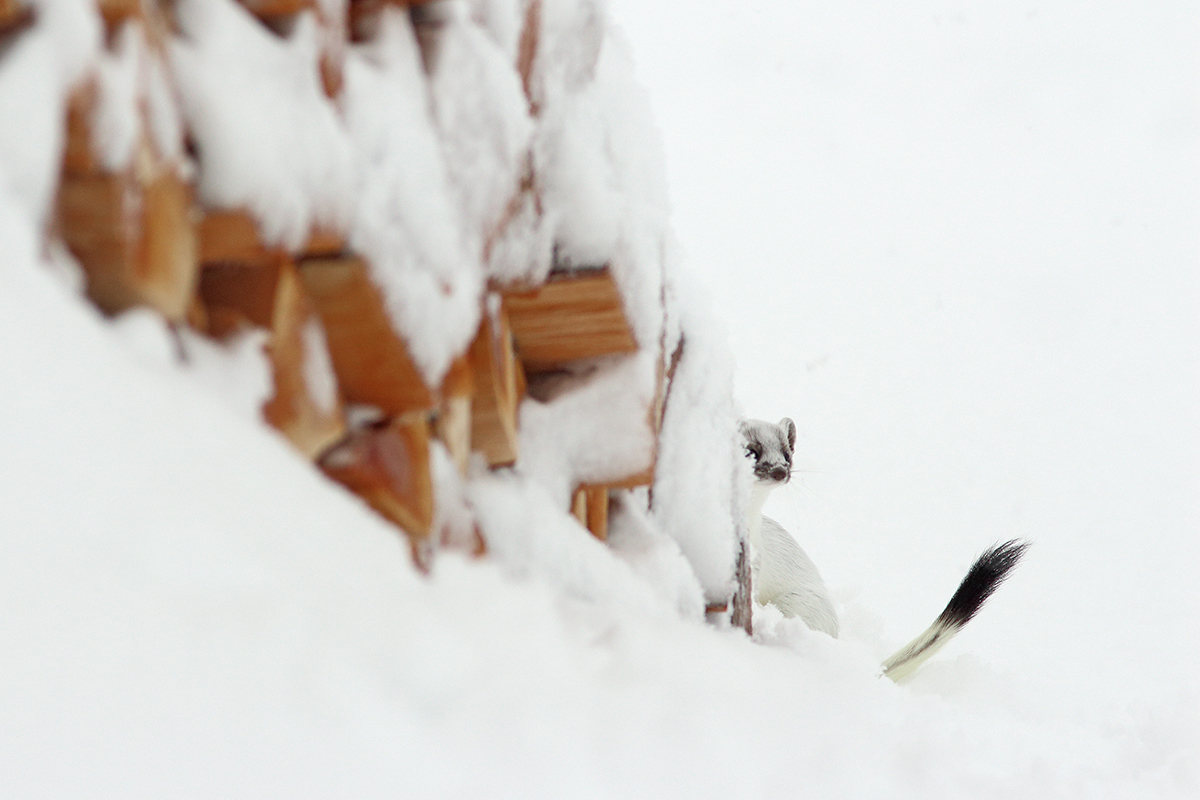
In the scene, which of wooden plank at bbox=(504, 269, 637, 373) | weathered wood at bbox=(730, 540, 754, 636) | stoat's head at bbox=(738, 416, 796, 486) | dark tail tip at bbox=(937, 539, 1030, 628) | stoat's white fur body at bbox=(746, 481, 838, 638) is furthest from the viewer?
stoat's head at bbox=(738, 416, 796, 486)

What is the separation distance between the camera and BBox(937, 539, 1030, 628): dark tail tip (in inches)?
121

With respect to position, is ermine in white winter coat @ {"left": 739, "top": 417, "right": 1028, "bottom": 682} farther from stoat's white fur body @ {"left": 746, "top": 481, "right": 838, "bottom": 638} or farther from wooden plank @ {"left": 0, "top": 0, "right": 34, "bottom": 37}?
wooden plank @ {"left": 0, "top": 0, "right": 34, "bottom": 37}

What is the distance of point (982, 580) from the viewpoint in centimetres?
311

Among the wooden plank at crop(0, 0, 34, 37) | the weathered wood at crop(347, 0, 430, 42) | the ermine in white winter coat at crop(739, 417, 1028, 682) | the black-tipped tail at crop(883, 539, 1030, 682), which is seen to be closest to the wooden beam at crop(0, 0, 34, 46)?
the wooden plank at crop(0, 0, 34, 37)

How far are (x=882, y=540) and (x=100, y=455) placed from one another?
16.2ft

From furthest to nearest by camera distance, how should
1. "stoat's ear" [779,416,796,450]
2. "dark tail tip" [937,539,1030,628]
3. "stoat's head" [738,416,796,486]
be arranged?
"stoat's ear" [779,416,796,450] → "stoat's head" [738,416,796,486] → "dark tail tip" [937,539,1030,628]

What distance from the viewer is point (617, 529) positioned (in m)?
1.22

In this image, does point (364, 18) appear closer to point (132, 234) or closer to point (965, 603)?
point (132, 234)

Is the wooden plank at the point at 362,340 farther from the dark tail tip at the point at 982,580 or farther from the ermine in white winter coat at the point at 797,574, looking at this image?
the dark tail tip at the point at 982,580

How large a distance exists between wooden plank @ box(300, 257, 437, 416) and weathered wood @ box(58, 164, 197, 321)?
111 millimetres

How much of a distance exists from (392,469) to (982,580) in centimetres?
280

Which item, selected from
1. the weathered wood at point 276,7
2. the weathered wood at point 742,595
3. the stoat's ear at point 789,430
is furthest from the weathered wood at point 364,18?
the stoat's ear at point 789,430

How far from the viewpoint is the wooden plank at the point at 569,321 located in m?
0.92

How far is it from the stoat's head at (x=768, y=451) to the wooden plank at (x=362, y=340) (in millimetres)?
2986
